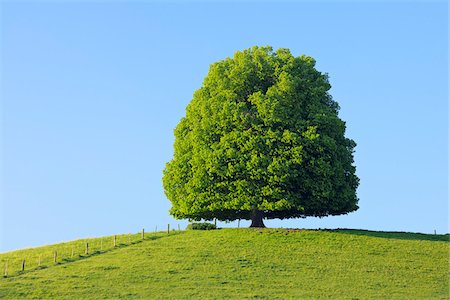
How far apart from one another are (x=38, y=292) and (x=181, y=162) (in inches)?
729

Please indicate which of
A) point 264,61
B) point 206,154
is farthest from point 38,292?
point 264,61

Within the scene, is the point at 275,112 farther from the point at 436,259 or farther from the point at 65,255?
the point at 65,255

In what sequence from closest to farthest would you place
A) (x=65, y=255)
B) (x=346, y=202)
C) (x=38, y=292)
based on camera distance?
(x=38, y=292)
(x=65, y=255)
(x=346, y=202)

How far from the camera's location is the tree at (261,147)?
5144cm

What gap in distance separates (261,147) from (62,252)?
17.3m

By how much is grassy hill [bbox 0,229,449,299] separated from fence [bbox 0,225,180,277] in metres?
0.09

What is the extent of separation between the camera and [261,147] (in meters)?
51.6

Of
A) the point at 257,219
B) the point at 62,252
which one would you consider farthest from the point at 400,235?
the point at 62,252

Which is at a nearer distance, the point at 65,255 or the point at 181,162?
the point at 65,255

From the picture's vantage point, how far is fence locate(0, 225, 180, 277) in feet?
156

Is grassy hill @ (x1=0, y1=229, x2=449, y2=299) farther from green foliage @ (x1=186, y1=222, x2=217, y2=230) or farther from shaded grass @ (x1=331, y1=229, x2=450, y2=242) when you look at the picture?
green foliage @ (x1=186, y1=222, x2=217, y2=230)

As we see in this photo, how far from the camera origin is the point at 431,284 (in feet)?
139

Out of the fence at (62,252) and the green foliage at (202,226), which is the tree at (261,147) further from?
the fence at (62,252)

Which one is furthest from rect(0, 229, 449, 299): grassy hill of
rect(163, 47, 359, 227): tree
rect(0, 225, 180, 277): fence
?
rect(163, 47, 359, 227): tree
